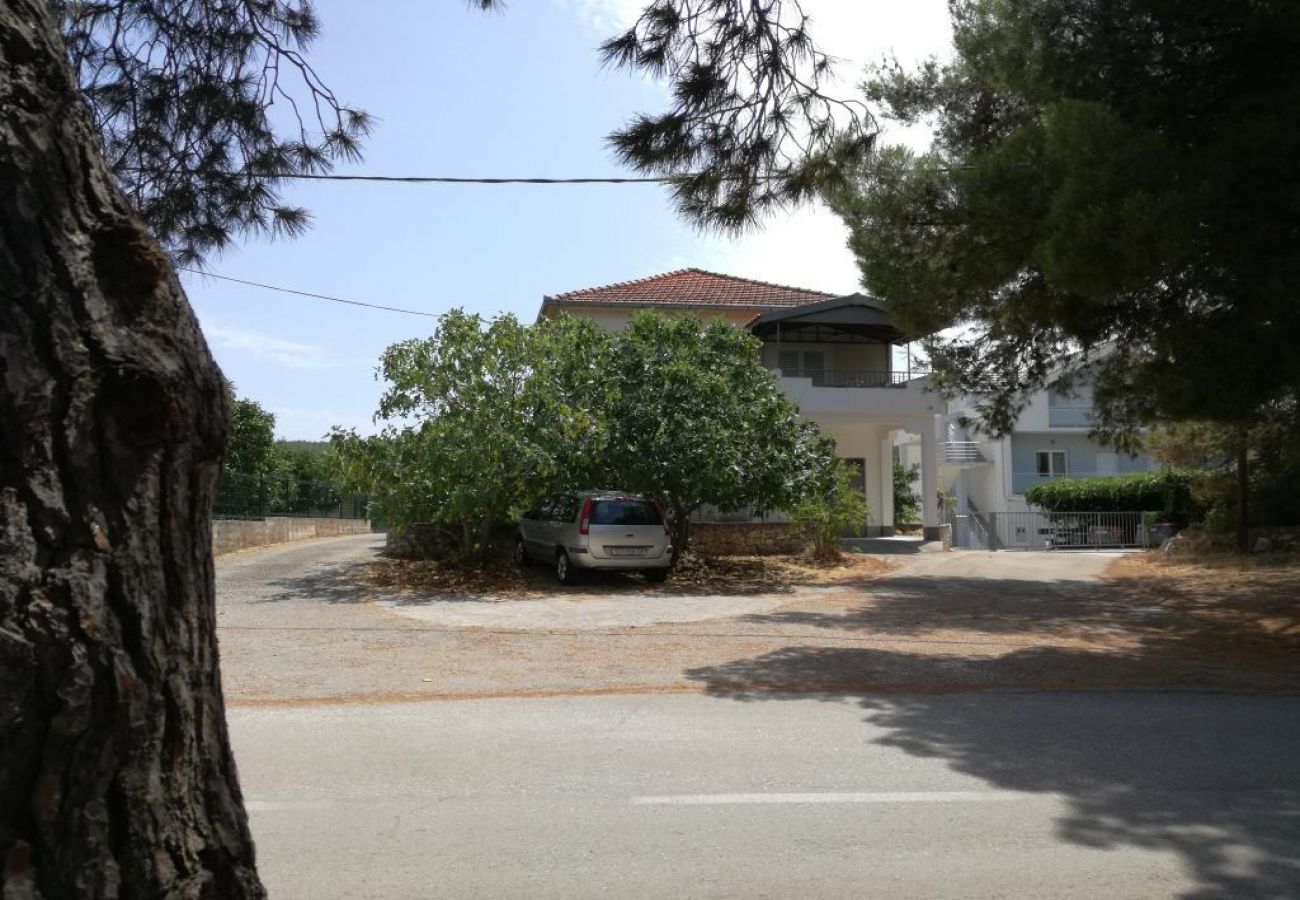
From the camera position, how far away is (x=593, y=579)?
64.2 feet

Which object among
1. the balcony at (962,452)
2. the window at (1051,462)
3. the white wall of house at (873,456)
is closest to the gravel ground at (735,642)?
the white wall of house at (873,456)

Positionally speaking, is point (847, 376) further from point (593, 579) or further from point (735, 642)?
point (735, 642)

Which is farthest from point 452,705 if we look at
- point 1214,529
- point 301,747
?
point 1214,529

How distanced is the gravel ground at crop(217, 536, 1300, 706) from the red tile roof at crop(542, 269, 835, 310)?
14638mm

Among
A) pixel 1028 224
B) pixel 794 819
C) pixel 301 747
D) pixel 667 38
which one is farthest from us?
pixel 1028 224

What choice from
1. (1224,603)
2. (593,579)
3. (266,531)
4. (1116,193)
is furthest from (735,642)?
(266,531)

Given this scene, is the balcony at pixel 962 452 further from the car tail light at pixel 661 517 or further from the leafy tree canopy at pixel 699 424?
the car tail light at pixel 661 517

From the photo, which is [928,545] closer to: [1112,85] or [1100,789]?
[1112,85]

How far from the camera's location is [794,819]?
555 centimetres

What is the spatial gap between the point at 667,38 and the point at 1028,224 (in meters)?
4.32

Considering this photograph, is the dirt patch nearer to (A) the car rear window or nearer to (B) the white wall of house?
(A) the car rear window

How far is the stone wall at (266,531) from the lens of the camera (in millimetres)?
23094

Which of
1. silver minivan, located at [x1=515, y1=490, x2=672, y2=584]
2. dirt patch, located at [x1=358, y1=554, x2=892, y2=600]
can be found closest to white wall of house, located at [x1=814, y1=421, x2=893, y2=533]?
dirt patch, located at [x1=358, y1=554, x2=892, y2=600]

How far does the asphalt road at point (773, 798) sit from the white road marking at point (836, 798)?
0.06ft
